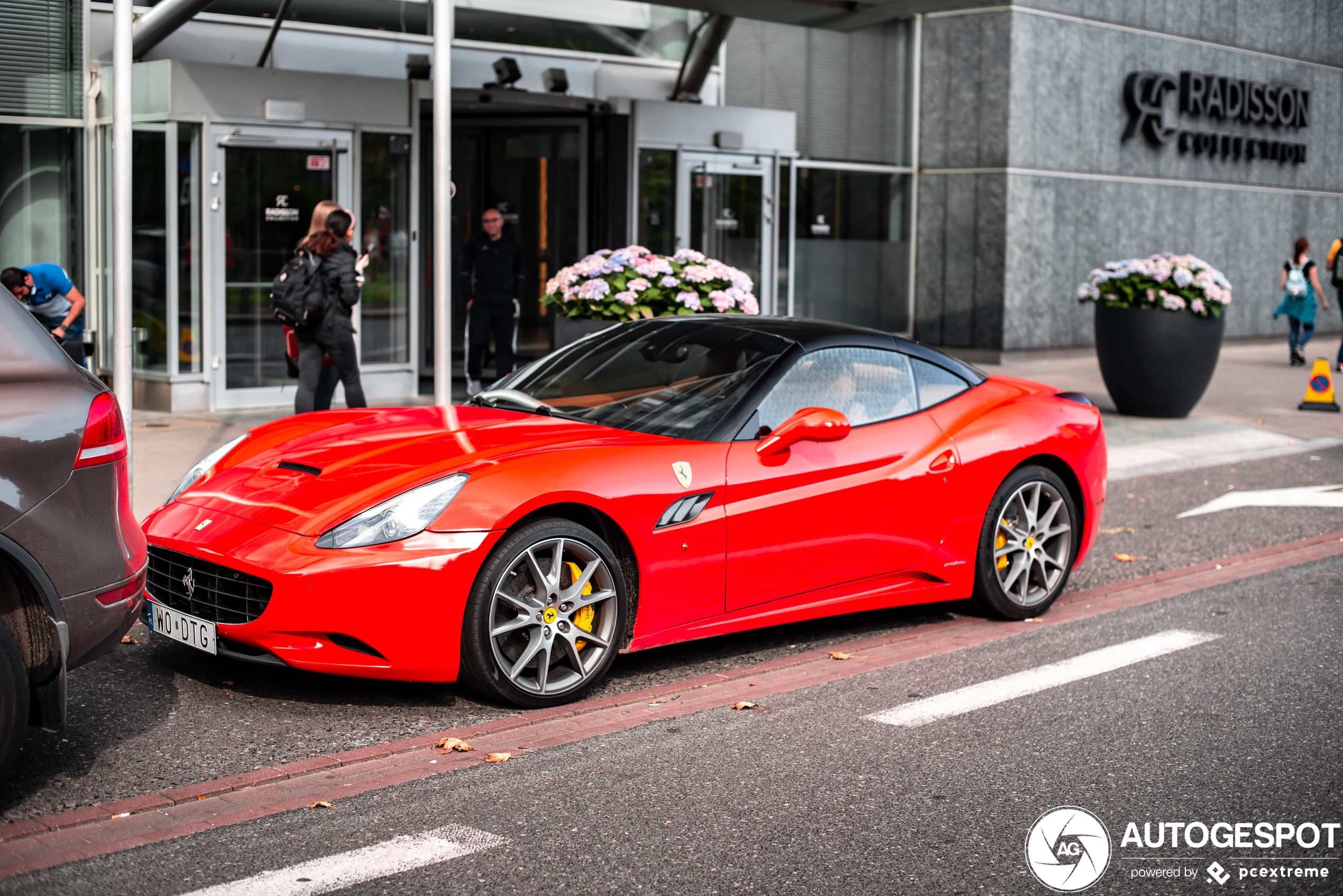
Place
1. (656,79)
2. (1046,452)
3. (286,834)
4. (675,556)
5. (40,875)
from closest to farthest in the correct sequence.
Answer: (40,875) → (286,834) → (675,556) → (1046,452) → (656,79)

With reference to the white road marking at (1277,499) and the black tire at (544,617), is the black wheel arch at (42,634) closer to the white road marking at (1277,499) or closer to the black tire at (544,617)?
the black tire at (544,617)

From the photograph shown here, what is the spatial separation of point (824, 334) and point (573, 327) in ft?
15.9

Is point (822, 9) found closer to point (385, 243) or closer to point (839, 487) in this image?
point (385, 243)

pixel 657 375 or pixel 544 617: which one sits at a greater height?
pixel 657 375

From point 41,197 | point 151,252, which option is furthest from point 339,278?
point 41,197

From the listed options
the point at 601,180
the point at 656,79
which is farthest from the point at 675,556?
the point at 656,79

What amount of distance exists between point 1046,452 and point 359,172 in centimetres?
940

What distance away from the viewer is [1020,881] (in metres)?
3.72

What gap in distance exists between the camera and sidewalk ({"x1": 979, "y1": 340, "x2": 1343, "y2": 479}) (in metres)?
12.3

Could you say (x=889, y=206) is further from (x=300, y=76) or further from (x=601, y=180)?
(x=300, y=76)

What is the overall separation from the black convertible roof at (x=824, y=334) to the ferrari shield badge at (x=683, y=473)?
0.98 m

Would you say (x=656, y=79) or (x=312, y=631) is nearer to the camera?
(x=312, y=631)

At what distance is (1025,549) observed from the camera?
6.64 metres

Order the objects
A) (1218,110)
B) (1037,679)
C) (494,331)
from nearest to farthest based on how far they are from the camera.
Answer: (1037,679) < (494,331) < (1218,110)
